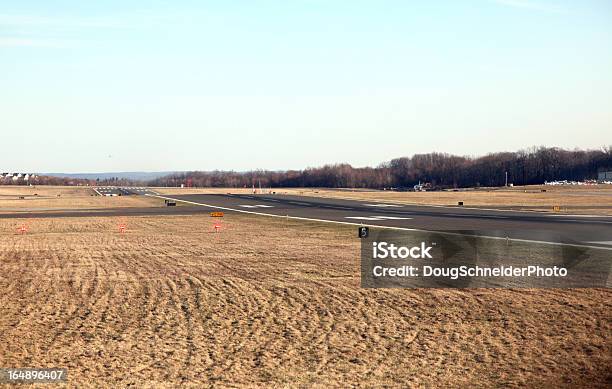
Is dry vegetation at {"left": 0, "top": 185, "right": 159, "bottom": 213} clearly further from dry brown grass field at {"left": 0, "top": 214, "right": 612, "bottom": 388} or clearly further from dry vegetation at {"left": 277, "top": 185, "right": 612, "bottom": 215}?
dry brown grass field at {"left": 0, "top": 214, "right": 612, "bottom": 388}

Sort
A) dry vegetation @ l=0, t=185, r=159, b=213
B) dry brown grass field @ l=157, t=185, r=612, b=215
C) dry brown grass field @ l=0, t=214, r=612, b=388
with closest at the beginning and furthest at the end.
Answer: dry brown grass field @ l=0, t=214, r=612, b=388 → dry brown grass field @ l=157, t=185, r=612, b=215 → dry vegetation @ l=0, t=185, r=159, b=213

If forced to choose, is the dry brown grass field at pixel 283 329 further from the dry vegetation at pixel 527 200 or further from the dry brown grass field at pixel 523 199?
the dry vegetation at pixel 527 200

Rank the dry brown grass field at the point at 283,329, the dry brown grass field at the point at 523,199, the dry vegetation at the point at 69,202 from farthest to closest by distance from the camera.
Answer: the dry vegetation at the point at 69,202, the dry brown grass field at the point at 523,199, the dry brown grass field at the point at 283,329

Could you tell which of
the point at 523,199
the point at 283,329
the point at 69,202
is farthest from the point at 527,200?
the point at 283,329

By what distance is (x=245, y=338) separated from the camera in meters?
14.4

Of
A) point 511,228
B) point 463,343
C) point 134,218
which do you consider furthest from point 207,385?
point 134,218

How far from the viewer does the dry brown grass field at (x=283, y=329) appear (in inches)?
472

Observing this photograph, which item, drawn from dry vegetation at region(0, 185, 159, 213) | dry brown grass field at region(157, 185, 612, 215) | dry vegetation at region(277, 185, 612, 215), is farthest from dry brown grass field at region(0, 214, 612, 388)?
dry vegetation at region(0, 185, 159, 213)

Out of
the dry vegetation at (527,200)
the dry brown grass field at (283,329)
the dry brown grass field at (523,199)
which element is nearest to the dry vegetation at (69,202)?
the dry brown grass field at (523,199)

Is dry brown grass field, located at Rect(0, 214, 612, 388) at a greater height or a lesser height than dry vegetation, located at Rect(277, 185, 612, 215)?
lesser

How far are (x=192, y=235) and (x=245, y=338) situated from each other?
2568cm

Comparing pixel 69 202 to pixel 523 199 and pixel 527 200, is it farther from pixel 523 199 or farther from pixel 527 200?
pixel 523 199

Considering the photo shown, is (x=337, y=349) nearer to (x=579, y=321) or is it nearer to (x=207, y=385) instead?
(x=207, y=385)

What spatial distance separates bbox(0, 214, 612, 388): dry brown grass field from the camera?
1198 centimetres
